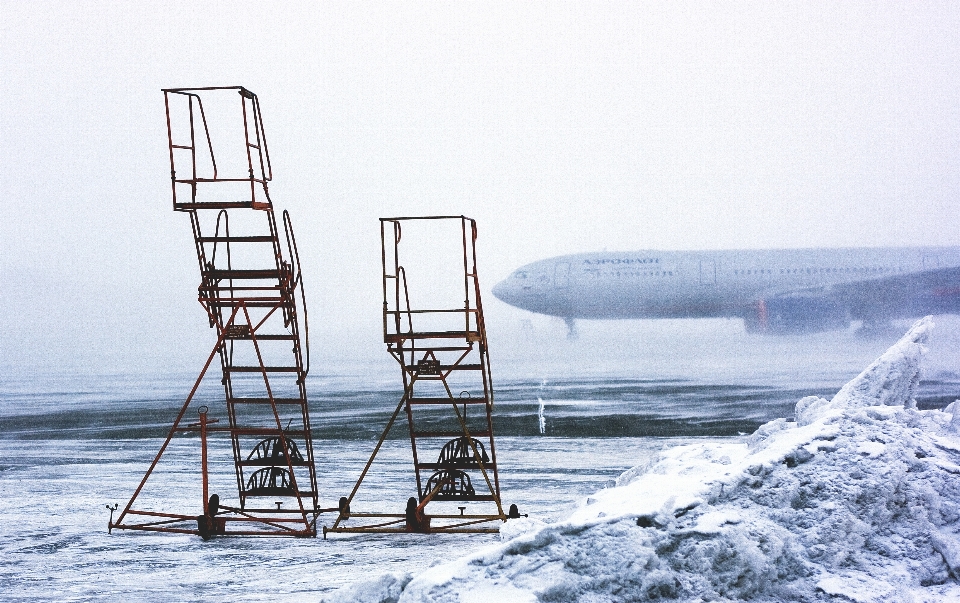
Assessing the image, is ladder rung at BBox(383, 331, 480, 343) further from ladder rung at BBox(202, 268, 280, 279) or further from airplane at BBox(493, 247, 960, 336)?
airplane at BBox(493, 247, 960, 336)

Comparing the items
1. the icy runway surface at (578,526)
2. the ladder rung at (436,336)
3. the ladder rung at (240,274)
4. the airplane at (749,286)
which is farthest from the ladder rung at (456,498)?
the airplane at (749,286)

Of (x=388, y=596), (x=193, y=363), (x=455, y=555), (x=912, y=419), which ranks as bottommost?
(x=193, y=363)

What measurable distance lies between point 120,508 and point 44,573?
10.5 feet

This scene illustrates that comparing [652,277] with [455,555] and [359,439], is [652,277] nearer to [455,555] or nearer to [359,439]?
[359,439]

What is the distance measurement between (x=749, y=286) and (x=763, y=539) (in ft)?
142

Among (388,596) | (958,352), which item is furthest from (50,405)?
(958,352)

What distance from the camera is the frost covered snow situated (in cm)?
573

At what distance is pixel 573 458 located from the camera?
14.8 m

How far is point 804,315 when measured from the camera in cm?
4662

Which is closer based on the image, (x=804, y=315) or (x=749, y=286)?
(x=804, y=315)

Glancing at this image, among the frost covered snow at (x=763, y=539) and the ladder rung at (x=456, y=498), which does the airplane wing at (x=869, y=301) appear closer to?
the ladder rung at (x=456, y=498)

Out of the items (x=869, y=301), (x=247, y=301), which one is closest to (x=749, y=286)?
(x=869, y=301)

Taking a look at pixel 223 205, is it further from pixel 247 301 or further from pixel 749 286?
pixel 749 286

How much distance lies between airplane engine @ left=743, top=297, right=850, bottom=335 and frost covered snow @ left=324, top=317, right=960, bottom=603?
4096 centimetres
